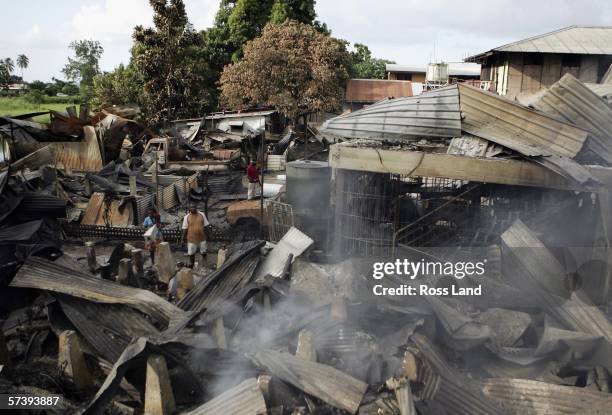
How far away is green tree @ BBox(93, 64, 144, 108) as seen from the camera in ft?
90.5

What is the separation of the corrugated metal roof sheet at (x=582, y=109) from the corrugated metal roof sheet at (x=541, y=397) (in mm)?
Result: 3821

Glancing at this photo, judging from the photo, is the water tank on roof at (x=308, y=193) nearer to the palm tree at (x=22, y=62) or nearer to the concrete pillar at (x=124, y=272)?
the concrete pillar at (x=124, y=272)

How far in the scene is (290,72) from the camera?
24.5 metres

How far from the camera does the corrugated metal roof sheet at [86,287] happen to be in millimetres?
5641

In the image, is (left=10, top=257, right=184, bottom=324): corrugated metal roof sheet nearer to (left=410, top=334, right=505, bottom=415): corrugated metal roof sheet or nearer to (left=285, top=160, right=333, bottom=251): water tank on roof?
(left=410, top=334, right=505, bottom=415): corrugated metal roof sheet

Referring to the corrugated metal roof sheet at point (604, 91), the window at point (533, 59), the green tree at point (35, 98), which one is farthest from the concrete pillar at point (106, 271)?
the green tree at point (35, 98)

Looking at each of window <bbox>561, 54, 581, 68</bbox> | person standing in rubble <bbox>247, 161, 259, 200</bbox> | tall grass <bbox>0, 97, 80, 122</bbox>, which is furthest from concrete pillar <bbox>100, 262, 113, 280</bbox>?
tall grass <bbox>0, 97, 80, 122</bbox>

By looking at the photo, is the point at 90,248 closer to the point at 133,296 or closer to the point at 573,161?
the point at 133,296

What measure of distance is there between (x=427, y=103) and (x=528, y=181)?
7.19 ft

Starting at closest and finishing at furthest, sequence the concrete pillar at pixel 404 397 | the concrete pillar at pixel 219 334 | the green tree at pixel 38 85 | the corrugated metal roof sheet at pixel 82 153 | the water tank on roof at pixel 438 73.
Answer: the concrete pillar at pixel 404 397 < the concrete pillar at pixel 219 334 < the corrugated metal roof sheet at pixel 82 153 < the water tank on roof at pixel 438 73 < the green tree at pixel 38 85

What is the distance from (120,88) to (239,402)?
26.7 m

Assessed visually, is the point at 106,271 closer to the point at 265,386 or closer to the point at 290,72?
the point at 265,386

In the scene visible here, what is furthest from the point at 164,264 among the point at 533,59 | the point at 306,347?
the point at 533,59

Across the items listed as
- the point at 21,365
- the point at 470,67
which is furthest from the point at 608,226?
the point at 470,67
